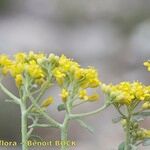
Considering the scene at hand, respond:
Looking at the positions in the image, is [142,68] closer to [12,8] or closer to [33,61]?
[12,8]

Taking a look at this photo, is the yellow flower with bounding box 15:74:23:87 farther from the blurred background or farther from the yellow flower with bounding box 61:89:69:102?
the blurred background

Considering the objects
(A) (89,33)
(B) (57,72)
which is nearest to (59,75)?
(B) (57,72)

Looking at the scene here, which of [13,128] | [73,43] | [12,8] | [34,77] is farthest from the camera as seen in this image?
[12,8]

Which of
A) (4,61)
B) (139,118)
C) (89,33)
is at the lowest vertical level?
(139,118)

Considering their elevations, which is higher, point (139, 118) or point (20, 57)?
point (20, 57)

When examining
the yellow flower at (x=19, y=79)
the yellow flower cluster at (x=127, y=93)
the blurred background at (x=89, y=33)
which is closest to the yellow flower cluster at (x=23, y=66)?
the yellow flower at (x=19, y=79)

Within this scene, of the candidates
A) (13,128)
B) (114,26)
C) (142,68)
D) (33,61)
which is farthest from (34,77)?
(114,26)

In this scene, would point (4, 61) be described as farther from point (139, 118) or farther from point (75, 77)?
point (139, 118)
